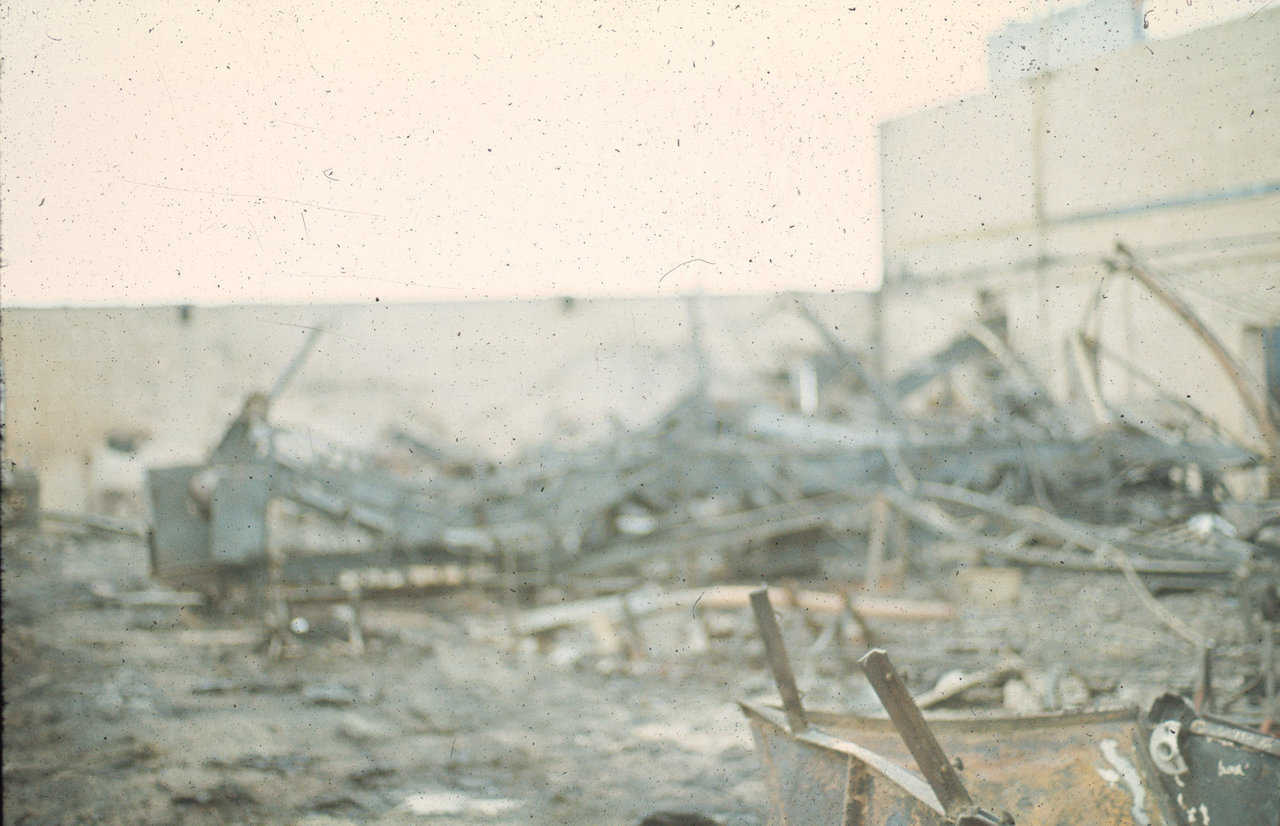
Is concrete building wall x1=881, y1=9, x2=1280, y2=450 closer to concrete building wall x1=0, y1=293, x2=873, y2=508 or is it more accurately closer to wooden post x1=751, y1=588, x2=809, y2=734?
concrete building wall x1=0, y1=293, x2=873, y2=508

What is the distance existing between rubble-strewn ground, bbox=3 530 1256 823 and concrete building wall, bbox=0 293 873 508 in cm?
543

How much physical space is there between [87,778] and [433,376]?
1343cm

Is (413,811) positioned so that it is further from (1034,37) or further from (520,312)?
(520,312)

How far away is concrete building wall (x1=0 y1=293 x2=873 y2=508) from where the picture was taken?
1313 centimetres

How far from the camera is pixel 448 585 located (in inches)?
321

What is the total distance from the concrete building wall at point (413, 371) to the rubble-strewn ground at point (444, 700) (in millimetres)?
5433

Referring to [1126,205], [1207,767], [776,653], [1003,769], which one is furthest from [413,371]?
[1207,767]

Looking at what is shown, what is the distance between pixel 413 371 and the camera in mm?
16547

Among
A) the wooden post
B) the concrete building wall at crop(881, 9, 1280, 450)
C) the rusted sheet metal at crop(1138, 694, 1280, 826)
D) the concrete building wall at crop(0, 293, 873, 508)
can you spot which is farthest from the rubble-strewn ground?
the concrete building wall at crop(0, 293, 873, 508)

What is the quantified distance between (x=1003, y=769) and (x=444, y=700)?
391 centimetres

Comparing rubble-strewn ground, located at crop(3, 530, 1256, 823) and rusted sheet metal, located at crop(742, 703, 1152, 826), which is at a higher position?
rusted sheet metal, located at crop(742, 703, 1152, 826)

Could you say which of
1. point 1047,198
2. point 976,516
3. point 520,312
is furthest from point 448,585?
point 1047,198

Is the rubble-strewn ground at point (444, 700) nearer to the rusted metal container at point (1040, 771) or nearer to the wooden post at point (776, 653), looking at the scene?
the rusted metal container at point (1040, 771)

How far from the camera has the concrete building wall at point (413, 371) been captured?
1313cm
